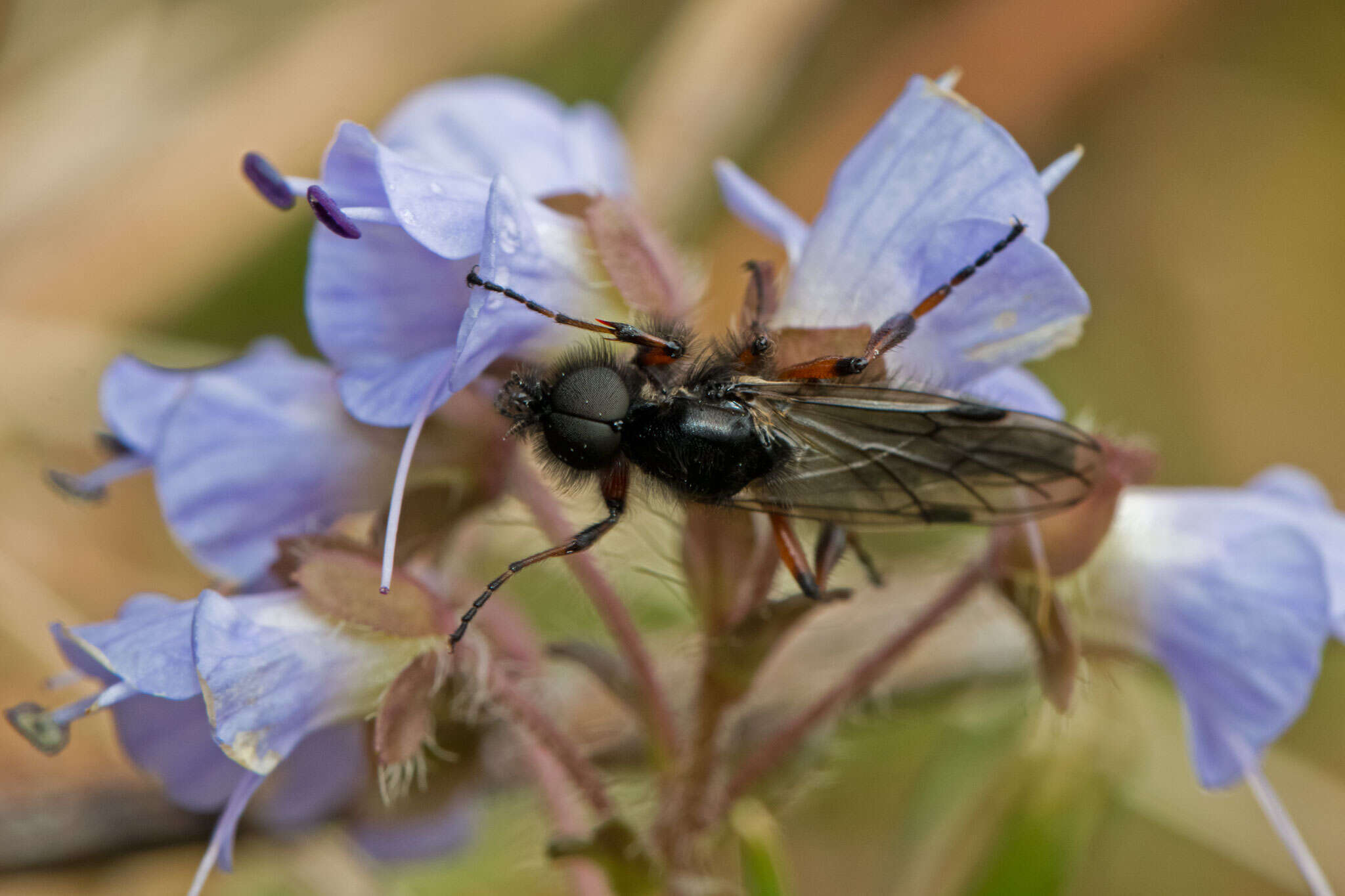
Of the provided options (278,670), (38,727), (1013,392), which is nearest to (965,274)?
(1013,392)

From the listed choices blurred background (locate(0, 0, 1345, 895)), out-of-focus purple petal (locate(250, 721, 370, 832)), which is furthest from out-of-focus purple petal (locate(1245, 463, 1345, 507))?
out-of-focus purple petal (locate(250, 721, 370, 832))

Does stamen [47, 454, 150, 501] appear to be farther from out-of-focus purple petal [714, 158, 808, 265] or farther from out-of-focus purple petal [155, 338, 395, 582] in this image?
out-of-focus purple petal [714, 158, 808, 265]

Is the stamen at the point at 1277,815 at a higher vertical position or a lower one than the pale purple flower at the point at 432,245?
lower

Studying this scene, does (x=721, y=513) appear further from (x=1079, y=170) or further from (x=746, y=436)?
(x=1079, y=170)

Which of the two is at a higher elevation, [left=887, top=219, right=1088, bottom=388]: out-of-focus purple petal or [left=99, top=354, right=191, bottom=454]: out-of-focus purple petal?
[left=887, top=219, right=1088, bottom=388]: out-of-focus purple petal

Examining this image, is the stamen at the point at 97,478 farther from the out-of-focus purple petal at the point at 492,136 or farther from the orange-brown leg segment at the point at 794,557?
the orange-brown leg segment at the point at 794,557

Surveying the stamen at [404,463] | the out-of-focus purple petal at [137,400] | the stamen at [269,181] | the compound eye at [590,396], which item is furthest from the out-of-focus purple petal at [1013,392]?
the out-of-focus purple petal at [137,400]
